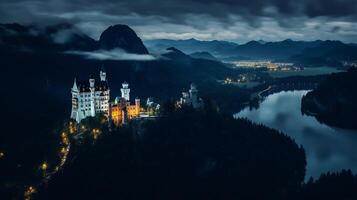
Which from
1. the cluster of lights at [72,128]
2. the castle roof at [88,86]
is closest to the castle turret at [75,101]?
the castle roof at [88,86]

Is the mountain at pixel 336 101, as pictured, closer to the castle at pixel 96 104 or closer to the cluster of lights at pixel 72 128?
the castle at pixel 96 104

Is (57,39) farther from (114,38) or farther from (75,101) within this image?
(75,101)

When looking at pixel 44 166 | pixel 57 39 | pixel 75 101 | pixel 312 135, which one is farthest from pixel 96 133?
pixel 57 39

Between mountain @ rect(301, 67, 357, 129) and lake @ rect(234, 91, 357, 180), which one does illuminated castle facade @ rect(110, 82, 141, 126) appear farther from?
mountain @ rect(301, 67, 357, 129)

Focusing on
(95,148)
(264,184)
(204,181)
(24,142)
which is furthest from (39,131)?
(264,184)

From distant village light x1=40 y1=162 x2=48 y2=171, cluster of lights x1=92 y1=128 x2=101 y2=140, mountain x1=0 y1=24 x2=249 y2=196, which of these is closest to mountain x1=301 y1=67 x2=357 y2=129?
mountain x1=0 y1=24 x2=249 y2=196

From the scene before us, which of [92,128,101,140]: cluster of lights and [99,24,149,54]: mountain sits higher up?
[99,24,149,54]: mountain

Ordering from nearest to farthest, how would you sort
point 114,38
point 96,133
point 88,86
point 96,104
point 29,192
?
point 29,192, point 96,133, point 96,104, point 88,86, point 114,38
